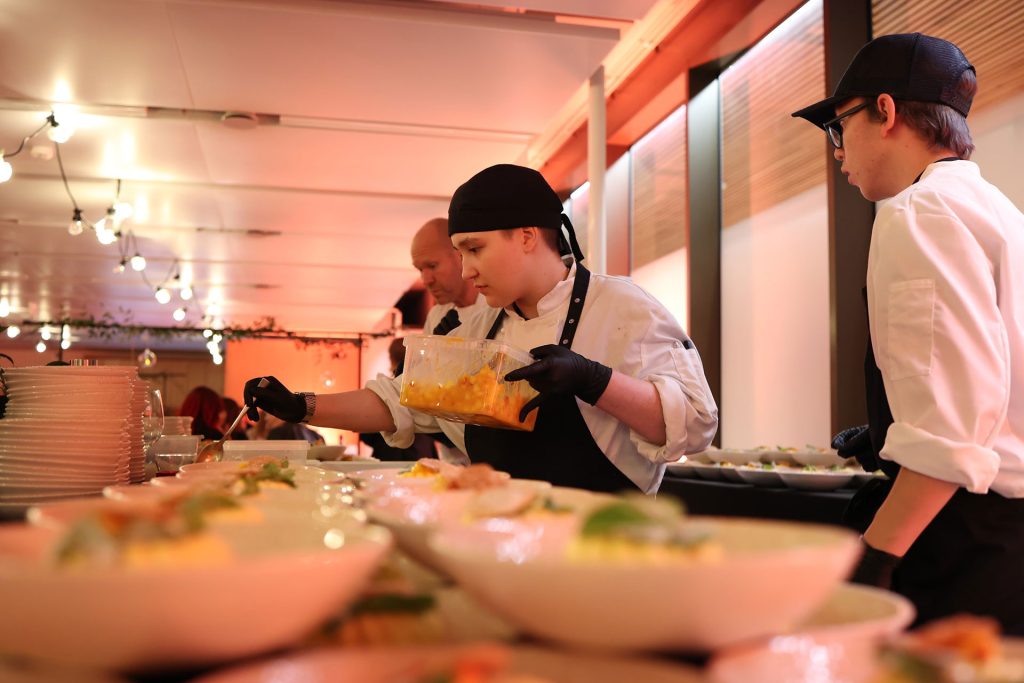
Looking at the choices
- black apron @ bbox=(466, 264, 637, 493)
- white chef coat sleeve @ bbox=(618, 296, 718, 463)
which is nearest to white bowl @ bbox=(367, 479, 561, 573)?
white chef coat sleeve @ bbox=(618, 296, 718, 463)

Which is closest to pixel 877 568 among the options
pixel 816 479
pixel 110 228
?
pixel 816 479

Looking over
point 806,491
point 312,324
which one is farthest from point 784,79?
point 312,324

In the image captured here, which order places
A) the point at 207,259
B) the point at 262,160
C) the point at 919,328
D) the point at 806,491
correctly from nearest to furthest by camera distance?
the point at 919,328 < the point at 806,491 < the point at 262,160 < the point at 207,259

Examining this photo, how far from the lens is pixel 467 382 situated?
78.3 inches

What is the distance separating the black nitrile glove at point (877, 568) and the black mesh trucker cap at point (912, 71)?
840 mm

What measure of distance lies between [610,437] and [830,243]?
2.34 m

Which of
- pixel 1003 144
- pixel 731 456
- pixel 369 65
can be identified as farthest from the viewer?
pixel 369 65

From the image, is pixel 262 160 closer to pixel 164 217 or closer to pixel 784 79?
pixel 164 217

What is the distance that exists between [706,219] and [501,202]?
374cm

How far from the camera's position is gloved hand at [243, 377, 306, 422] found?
2338 millimetres

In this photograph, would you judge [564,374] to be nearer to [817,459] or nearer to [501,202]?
[501,202]

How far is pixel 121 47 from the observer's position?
4266mm

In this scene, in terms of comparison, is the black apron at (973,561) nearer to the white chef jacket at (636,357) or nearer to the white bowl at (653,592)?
the white chef jacket at (636,357)

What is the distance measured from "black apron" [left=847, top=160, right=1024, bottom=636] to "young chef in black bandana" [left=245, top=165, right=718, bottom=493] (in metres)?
0.56
